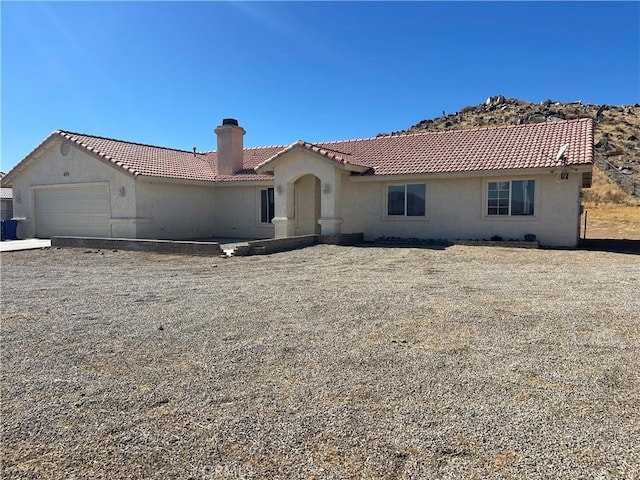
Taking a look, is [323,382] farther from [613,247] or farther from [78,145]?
[78,145]

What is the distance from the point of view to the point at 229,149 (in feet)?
77.0

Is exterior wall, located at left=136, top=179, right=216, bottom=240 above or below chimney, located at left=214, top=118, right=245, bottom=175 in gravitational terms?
below

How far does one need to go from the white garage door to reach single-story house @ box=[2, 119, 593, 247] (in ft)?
0.20

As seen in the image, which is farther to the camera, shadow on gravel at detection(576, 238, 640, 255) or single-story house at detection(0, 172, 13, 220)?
single-story house at detection(0, 172, 13, 220)

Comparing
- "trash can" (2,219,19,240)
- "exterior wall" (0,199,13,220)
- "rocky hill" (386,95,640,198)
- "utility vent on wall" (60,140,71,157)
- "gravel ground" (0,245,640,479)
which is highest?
"rocky hill" (386,95,640,198)

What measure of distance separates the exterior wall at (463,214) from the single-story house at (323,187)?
0.12 ft

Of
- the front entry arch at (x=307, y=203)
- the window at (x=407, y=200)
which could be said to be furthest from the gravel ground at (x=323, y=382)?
the front entry arch at (x=307, y=203)

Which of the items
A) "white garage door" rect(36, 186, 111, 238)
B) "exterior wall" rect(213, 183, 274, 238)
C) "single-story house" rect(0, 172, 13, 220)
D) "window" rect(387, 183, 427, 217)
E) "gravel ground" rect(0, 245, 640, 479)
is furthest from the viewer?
"single-story house" rect(0, 172, 13, 220)

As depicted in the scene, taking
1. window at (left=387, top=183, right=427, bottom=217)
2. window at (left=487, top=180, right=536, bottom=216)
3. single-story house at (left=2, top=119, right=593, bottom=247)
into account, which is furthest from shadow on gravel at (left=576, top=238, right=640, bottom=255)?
window at (left=387, top=183, right=427, bottom=217)

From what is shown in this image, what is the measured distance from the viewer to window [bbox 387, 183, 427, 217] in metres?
18.5

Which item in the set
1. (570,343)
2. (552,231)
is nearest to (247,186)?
(552,231)

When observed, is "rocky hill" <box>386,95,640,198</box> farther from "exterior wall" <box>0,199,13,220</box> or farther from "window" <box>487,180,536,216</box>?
"exterior wall" <box>0,199,13,220</box>

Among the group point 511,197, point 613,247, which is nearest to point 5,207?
point 511,197

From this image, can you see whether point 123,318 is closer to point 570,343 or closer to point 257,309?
point 257,309
